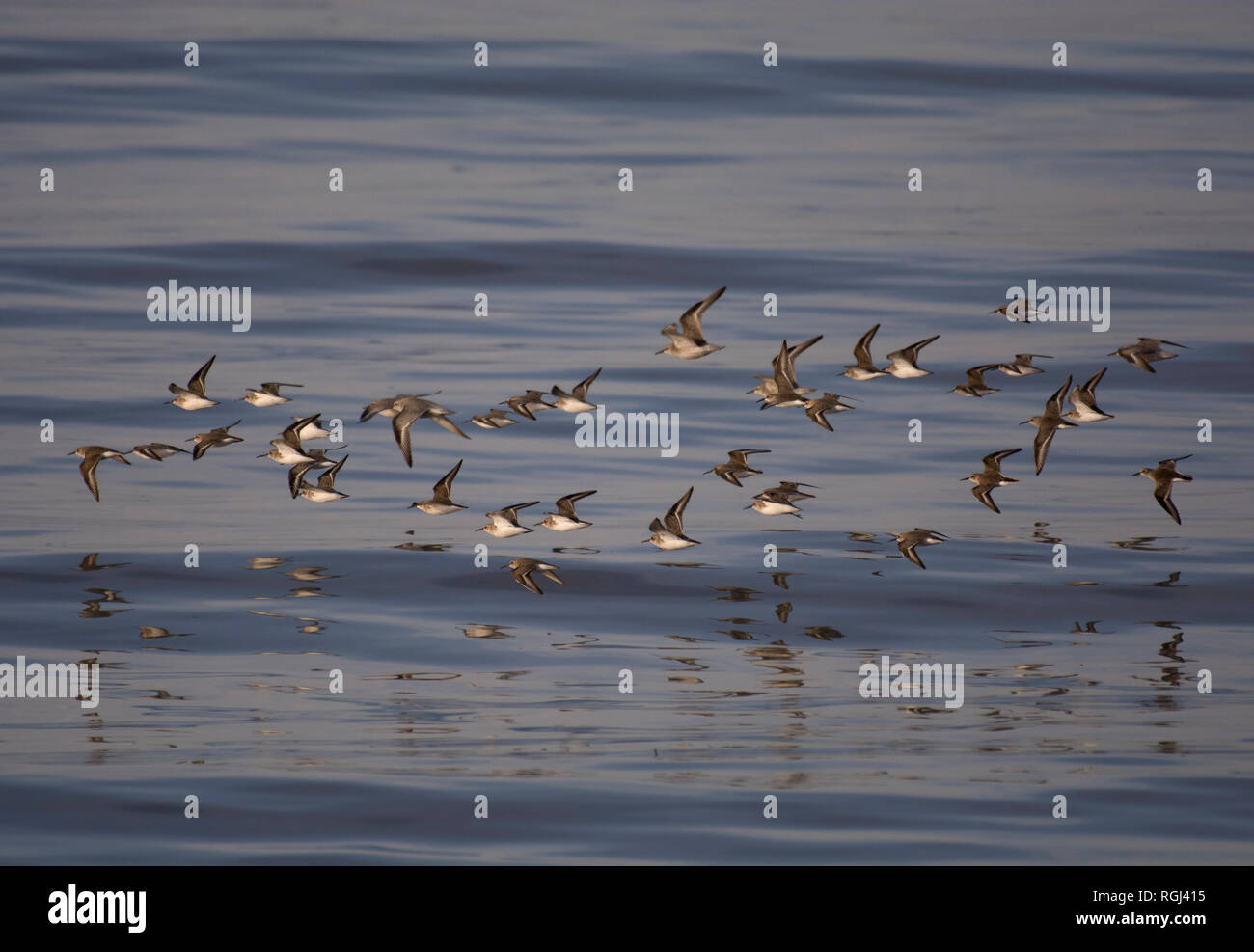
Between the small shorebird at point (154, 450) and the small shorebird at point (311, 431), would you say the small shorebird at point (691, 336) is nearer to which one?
the small shorebird at point (311, 431)

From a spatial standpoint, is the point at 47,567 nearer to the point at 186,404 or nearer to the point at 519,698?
the point at 186,404

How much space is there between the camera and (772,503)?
20031mm

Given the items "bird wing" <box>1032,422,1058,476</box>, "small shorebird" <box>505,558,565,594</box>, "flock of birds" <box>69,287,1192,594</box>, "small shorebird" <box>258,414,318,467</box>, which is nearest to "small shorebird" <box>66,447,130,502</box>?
"flock of birds" <box>69,287,1192,594</box>

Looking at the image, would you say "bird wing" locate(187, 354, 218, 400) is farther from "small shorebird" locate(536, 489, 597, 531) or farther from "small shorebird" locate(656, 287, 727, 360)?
"small shorebird" locate(656, 287, 727, 360)

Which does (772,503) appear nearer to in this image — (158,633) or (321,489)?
(321,489)

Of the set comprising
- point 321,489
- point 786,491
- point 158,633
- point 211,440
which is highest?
point 211,440

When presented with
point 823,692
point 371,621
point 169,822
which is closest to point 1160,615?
point 823,692

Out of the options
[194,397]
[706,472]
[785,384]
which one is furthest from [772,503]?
[194,397]

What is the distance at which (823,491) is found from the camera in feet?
73.6

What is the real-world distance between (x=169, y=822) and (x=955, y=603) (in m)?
9.21

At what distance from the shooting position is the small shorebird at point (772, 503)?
1987cm

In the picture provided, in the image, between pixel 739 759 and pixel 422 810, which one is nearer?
pixel 422 810

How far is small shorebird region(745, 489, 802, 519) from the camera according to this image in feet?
65.2

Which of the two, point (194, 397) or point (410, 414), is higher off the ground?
point (194, 397)
